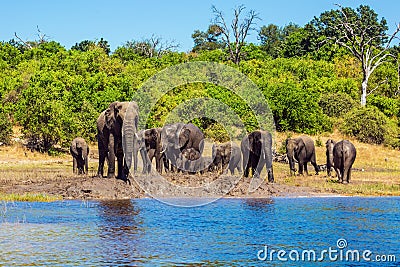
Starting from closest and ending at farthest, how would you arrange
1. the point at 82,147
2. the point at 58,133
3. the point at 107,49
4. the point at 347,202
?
1. the point at 347,202
2. the point at 82,147
3. the point at 58,133
4. the point at 107,49

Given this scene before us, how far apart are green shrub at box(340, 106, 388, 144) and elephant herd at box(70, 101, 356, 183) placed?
18648mm

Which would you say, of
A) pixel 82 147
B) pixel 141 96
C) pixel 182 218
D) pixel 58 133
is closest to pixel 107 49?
pixel 141 96

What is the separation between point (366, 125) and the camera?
52.3 metres

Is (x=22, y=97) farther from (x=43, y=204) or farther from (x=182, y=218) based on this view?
(x=182, y=218)

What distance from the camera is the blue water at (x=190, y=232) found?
13.7 meters

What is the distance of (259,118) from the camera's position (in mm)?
52719

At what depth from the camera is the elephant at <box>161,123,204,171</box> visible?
3123 cm

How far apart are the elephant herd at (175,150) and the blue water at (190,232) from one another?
3.18m

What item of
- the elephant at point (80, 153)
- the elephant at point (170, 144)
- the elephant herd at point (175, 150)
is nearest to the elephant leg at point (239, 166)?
the elephant herd at point (175, 150)

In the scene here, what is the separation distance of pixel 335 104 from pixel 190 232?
4362 cm

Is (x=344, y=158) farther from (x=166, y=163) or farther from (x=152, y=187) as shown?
(x=152, y=187)

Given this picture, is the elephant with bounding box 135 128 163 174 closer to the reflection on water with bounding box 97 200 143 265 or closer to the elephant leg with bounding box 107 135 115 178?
the elephant leg with bounding box 107 135 115 178

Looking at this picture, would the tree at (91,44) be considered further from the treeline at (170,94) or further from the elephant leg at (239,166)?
the elephant leg at (239,166)

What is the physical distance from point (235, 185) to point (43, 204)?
24.0 ft
